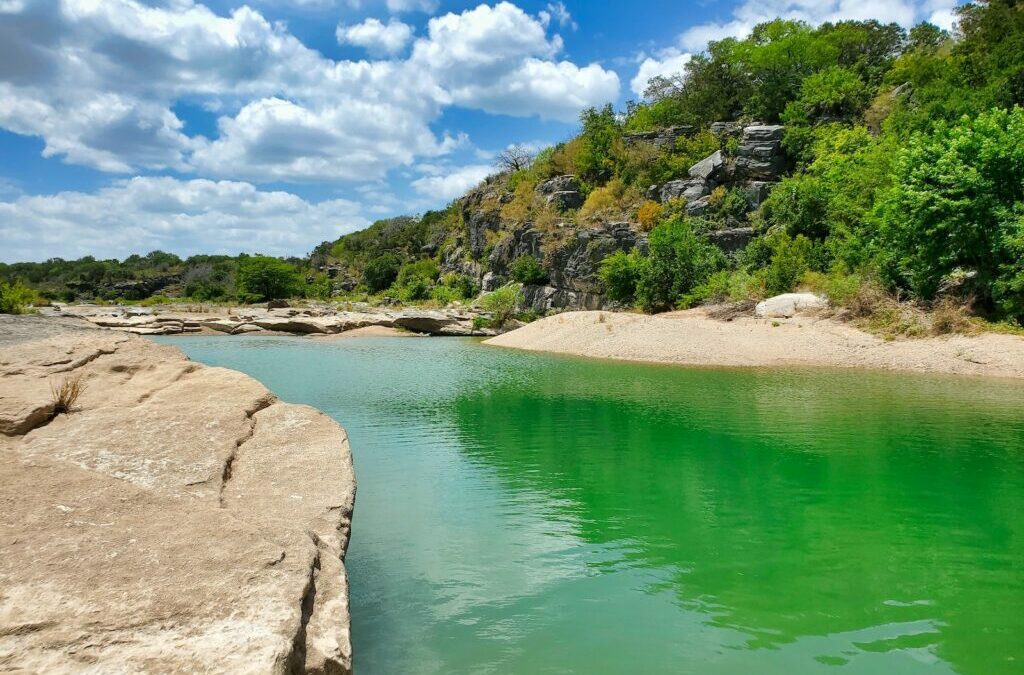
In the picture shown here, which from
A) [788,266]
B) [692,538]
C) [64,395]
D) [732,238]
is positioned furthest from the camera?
[732,238]

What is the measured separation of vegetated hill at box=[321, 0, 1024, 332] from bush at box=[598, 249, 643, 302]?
5.1 inches

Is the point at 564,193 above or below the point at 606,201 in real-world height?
above

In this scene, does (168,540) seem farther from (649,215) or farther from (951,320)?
(649,215)

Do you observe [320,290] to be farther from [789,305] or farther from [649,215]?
[789,305]

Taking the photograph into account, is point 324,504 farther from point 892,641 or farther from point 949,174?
point 949,174

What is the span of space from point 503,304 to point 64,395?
4410cm

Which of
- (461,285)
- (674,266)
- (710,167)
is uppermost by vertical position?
(710,167)

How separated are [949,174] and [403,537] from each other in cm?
2624

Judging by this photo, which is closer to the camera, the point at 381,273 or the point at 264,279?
the point at 264,279

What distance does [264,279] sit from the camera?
235 feet

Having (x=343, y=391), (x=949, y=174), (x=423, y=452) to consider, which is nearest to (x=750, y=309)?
(x=949, y=174)

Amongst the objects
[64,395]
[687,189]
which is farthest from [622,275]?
[64,395]

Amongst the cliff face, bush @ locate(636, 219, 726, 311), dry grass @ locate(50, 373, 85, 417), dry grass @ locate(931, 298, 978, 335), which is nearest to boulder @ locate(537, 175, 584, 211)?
the cliff face

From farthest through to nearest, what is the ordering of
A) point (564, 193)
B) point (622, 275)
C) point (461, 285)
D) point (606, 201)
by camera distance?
point (461, 285) → point (564, 193) → point (606, 201) → point (622, 275)
